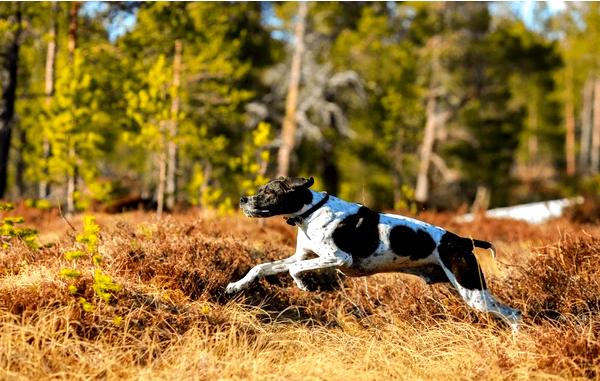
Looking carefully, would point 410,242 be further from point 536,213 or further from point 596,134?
point 596,134

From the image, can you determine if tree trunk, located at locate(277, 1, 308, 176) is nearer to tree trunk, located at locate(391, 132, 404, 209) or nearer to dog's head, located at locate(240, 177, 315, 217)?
tree trunk, located at locate(391, 132, 404, 209)

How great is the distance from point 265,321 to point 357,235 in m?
1.05

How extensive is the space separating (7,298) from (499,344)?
139 inches

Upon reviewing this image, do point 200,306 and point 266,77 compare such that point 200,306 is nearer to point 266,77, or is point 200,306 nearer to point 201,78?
point 201,78

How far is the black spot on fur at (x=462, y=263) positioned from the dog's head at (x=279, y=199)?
1180mm

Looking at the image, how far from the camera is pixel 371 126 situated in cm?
2469

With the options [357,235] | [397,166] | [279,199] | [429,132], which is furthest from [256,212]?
[397,166]

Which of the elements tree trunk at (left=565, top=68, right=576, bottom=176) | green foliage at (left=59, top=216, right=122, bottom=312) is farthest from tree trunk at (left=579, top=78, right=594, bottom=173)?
green foliage at (left=59, top=216, right=122, bottom=312)

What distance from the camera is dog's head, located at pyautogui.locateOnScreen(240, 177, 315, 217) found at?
207 inches

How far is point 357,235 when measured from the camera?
17.5 feet

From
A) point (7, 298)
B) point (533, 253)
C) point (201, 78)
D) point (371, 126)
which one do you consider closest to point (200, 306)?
point (7, 298)

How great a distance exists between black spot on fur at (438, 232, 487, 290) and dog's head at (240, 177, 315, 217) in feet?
3.87

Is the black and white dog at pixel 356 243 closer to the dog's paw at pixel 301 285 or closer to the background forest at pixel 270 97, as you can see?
the dog's paw at pixel 301 285

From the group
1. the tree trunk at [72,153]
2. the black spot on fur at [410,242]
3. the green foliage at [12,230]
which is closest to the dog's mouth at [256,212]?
the black spot on fur at [410,242]
